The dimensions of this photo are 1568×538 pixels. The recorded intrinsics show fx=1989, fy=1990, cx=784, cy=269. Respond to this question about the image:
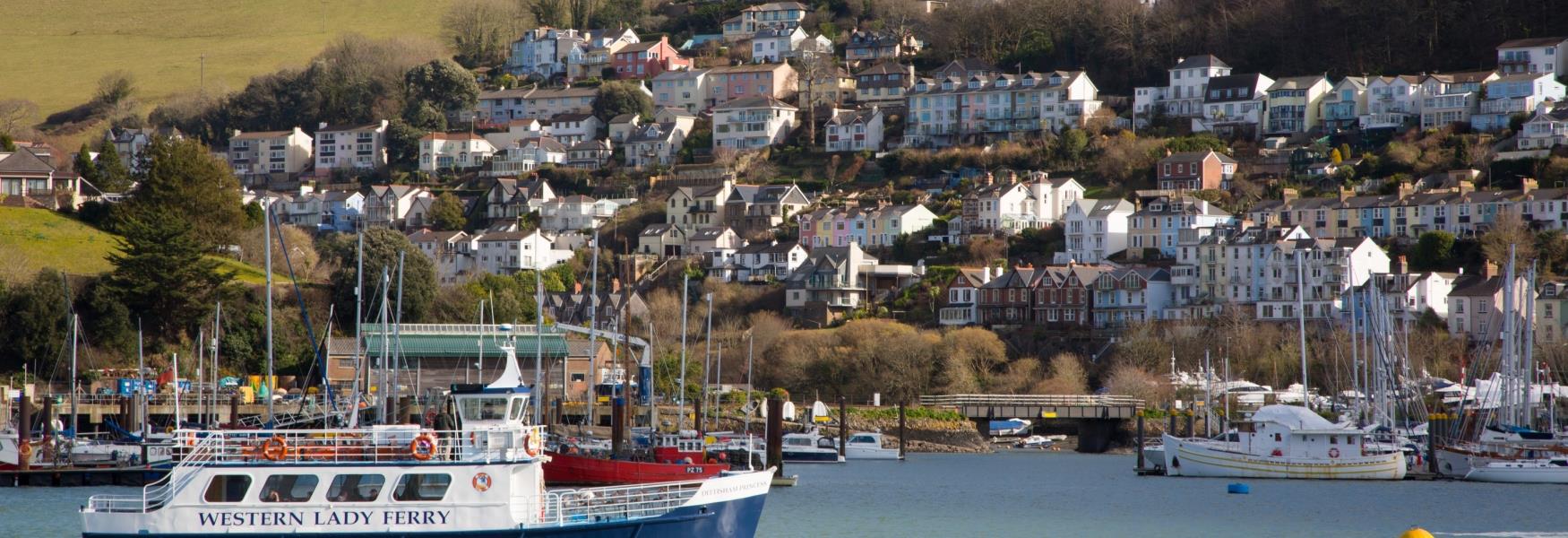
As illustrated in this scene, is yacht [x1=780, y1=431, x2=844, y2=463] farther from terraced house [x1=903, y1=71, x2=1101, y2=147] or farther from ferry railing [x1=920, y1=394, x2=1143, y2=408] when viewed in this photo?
terraced house [x1=903, y1=71, x2=1101, y2=147]

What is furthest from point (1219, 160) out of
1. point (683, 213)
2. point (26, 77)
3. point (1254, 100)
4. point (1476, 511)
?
point (26, 77)

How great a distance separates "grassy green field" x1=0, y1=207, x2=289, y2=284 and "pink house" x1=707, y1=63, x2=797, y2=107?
233 feet

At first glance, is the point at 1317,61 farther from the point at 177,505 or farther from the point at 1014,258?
the point at 177,505

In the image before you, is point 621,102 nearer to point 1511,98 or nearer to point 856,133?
point 856,133

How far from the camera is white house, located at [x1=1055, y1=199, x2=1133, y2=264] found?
12012 cm

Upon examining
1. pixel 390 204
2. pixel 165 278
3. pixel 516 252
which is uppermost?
pixel 390 204

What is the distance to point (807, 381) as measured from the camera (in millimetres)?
97688

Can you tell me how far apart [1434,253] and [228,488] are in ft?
286

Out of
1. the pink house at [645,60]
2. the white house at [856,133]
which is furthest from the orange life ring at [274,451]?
the pink house at [645,60]

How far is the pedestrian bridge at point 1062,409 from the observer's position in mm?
89312

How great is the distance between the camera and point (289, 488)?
34.2m

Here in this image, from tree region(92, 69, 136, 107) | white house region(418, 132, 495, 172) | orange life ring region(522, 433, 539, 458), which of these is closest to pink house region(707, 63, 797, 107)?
white house region(418, 132, 495, 172)

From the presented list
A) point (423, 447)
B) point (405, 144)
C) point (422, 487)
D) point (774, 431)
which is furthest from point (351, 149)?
point (423, 447)

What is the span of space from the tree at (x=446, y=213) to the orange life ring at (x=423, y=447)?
109911mm
